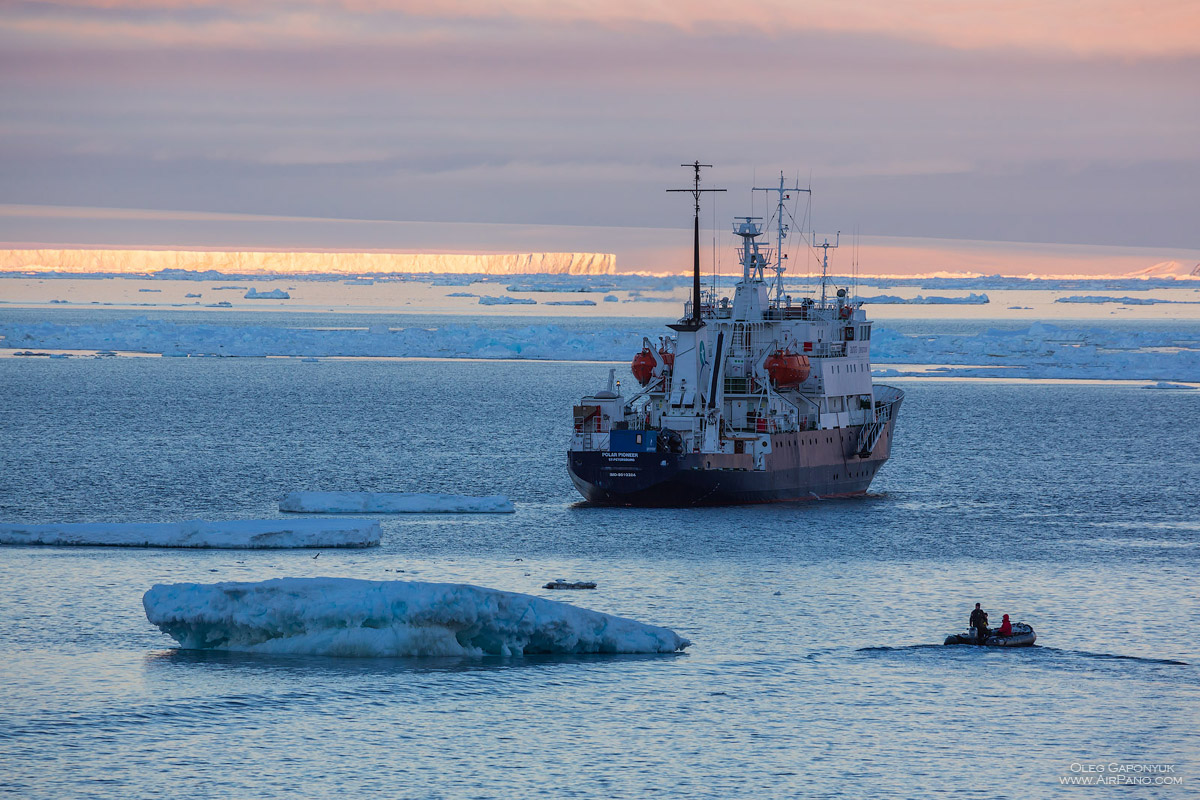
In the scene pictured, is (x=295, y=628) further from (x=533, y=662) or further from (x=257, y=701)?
(x=533, y=662)

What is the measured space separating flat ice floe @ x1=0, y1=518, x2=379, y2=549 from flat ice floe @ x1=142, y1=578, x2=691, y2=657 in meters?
11.7

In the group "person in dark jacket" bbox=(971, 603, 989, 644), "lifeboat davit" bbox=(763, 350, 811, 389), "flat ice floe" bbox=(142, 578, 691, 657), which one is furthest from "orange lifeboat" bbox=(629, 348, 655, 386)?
"flat ice floe" bbox=(142, 578, 691, 657)

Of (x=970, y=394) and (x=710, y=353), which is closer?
(x=710, y=353)

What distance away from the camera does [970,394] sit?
13638cm

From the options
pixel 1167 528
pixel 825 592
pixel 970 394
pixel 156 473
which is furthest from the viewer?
pixel 970 394

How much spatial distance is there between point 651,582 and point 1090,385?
370ft

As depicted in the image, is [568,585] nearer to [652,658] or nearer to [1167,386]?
[652,658]

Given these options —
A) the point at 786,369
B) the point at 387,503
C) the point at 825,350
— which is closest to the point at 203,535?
the point at 387,503

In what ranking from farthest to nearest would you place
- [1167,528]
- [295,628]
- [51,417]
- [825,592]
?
1. [51,417]
2. [1167,528]
3. [825,592]
4. [295,628]

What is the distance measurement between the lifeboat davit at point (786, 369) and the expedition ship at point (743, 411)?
0.05 meters

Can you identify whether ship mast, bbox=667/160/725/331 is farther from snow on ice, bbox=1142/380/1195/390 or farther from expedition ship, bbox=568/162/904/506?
snow on ice, bbox=1142/380/1195/390

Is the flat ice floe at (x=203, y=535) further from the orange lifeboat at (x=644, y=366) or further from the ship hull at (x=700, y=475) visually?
the orange lifeboat at (x=644, y=366)

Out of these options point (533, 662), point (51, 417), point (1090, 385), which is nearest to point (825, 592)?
point (533, 662)

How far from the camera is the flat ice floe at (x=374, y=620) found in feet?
102
